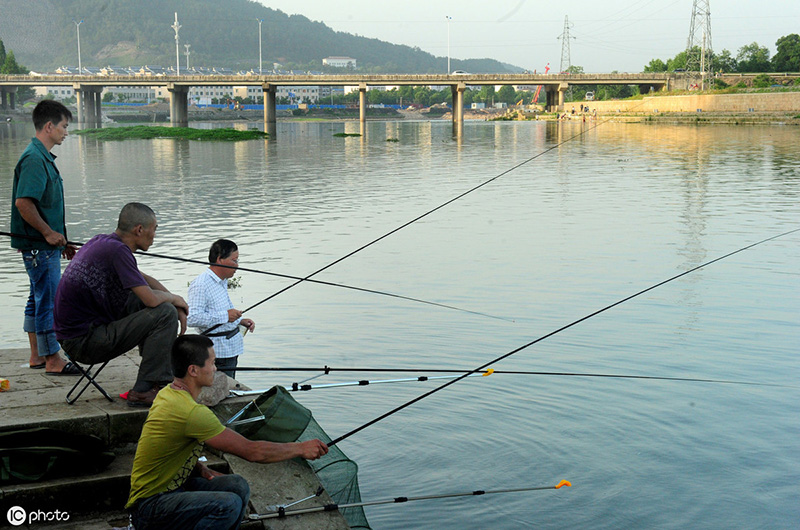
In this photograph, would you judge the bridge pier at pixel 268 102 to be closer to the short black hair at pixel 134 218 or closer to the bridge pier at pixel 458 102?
the bridge pier at pixel 458 102

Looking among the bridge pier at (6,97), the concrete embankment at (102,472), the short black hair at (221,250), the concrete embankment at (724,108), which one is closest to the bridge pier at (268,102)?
the concrete embankment at (724,108)

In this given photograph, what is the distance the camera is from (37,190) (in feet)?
20.2

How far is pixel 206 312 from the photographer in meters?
6.27

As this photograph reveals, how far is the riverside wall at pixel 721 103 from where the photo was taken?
76250mm

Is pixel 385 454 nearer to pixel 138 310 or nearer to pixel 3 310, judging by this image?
pixel 138 310

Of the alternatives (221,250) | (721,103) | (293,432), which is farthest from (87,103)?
(293,432)

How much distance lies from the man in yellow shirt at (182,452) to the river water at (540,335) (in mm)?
1696

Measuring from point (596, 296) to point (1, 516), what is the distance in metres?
8.64

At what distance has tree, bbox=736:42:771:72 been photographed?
448ft

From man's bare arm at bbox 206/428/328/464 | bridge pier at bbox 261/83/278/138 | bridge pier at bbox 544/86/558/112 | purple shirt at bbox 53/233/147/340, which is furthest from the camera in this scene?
bridge pier at bbox 544/86/558/112

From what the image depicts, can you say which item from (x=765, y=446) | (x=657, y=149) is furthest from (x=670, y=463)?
(x=657, y=149)

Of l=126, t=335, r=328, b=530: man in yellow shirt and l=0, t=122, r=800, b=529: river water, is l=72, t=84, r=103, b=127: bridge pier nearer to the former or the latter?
l=0, t=122, r=800, b=529: river water

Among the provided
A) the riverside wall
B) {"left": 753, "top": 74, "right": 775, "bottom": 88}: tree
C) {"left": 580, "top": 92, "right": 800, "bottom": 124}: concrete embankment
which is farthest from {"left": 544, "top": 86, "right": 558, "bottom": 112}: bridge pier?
{"left": 753, "top": 74, "right": 775, "bottom": 88}: tree

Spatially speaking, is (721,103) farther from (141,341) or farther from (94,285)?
(94,285)
